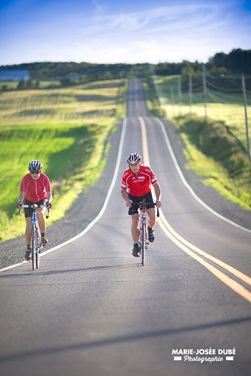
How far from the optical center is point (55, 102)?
4257 inches

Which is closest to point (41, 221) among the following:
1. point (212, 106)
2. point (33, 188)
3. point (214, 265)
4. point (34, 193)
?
point (34, 193)

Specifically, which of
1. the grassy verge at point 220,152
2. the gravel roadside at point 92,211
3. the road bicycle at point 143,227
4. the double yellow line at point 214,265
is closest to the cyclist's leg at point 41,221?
the gravel roadside at point 92,211

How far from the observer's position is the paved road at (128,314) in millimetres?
4156

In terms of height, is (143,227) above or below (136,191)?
below

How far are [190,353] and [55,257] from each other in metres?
8.43

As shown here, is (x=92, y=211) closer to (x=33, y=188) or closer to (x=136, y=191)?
(x=33, y=188)

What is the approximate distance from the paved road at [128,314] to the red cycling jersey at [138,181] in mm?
1527

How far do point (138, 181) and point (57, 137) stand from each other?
6257 centimetres

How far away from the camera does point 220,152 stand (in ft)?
167

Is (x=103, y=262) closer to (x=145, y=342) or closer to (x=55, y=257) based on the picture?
(x=55, y=257)

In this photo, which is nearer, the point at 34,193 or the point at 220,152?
the point at 34,193

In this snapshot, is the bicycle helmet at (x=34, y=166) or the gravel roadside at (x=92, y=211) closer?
the bicycle helmet at (x=34, y=166)

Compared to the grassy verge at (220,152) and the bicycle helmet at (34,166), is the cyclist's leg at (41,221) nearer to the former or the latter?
the bicycle helmet at (34,166)

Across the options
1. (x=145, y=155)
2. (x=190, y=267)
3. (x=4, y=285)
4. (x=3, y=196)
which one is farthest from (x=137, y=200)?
(x=145, y=155)
